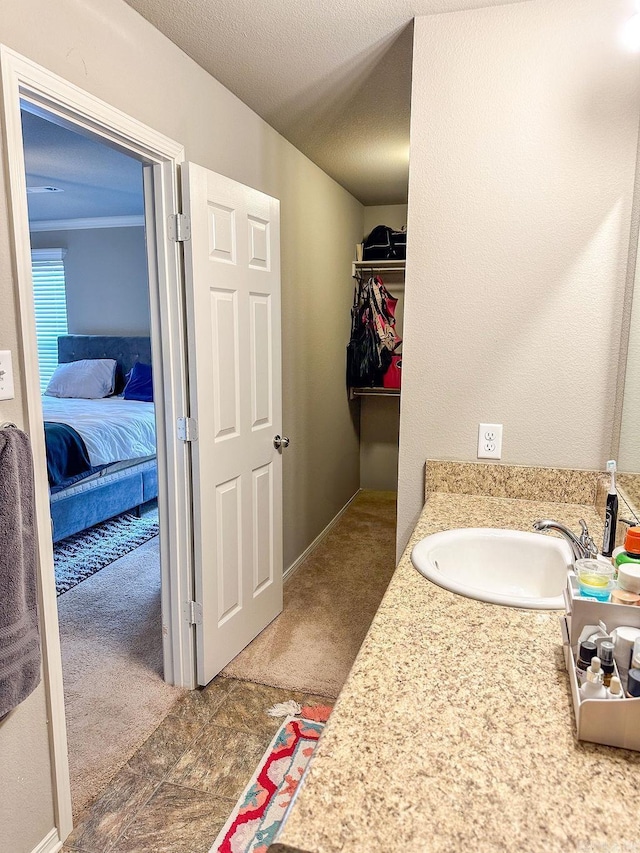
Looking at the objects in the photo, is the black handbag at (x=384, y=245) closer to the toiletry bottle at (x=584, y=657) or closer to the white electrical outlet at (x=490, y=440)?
the white electrical outlet at (x=490, y=440)

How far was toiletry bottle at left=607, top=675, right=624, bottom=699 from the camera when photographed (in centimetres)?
83

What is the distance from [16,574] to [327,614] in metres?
1.90

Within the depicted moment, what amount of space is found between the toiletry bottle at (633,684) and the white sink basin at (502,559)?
67cm

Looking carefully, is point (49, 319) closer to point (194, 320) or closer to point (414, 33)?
point (194, 320)

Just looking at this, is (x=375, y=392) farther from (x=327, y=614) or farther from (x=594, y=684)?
(x=594, y=684)

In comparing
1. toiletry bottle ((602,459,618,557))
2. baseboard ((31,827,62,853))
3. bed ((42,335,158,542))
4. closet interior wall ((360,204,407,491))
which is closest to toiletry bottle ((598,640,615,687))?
toiletry bottle ((602,459,618,557))

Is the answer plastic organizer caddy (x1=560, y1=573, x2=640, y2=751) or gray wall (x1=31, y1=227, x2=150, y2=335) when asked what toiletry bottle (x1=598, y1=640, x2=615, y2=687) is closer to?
plastic organizer caddy (x1=560, y1=573, x2=640, y2=751)

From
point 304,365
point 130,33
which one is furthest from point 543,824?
point 304,365

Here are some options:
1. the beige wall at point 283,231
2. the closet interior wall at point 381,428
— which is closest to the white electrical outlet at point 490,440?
the beige wall at point 283,231

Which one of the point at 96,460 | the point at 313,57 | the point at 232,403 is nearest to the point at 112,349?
the point at 96,460

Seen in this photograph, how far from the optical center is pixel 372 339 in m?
4.55

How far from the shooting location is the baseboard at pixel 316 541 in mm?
3539

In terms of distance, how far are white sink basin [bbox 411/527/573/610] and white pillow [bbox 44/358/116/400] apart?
475cm

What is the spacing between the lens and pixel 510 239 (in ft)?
6.25
